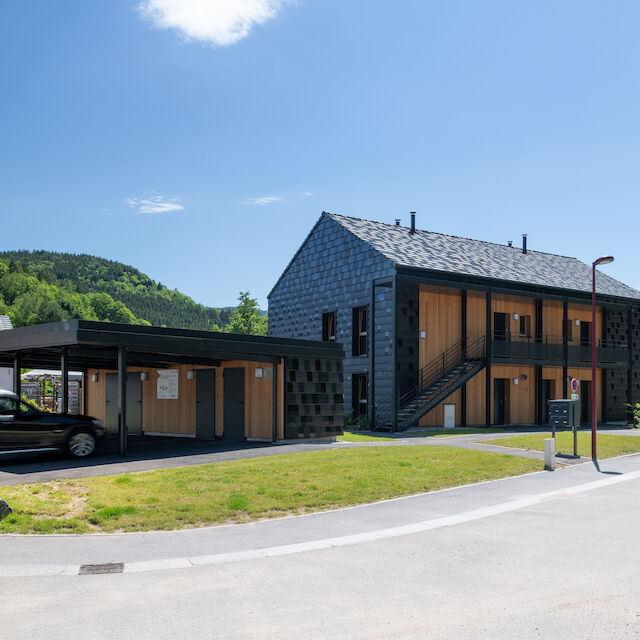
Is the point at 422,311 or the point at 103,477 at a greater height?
the point at 422,311

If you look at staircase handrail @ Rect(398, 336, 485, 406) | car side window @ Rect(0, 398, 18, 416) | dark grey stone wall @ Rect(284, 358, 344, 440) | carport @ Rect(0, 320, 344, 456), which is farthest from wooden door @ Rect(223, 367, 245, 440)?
staircase handrail @ Rect(398, 336, 485, 406)

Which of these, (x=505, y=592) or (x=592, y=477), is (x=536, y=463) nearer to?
(x=592, y=477)

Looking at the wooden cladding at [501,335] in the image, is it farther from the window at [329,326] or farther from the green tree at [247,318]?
the green tree at [247,318]

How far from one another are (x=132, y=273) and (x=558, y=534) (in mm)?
168651

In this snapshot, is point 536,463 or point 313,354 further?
point 313,354

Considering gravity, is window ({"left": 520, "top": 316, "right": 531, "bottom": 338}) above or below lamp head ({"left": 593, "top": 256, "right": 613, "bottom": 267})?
below

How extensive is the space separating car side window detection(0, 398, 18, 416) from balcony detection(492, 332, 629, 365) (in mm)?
20242

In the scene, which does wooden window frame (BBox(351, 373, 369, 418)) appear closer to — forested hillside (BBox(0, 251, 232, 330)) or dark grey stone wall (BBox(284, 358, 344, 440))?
dark grey stone wall (BBox(284, 358, 344, 440))

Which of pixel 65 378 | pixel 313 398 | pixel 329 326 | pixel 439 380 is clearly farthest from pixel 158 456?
pixel 329 326

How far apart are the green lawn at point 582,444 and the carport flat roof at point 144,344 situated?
5920mm

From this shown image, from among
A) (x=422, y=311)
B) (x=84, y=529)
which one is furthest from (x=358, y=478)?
(x=422, y=311)

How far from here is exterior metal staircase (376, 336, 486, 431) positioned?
89.7 feet

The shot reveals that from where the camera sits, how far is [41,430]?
50.6 ft

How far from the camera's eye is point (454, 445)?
2067 centimetres
